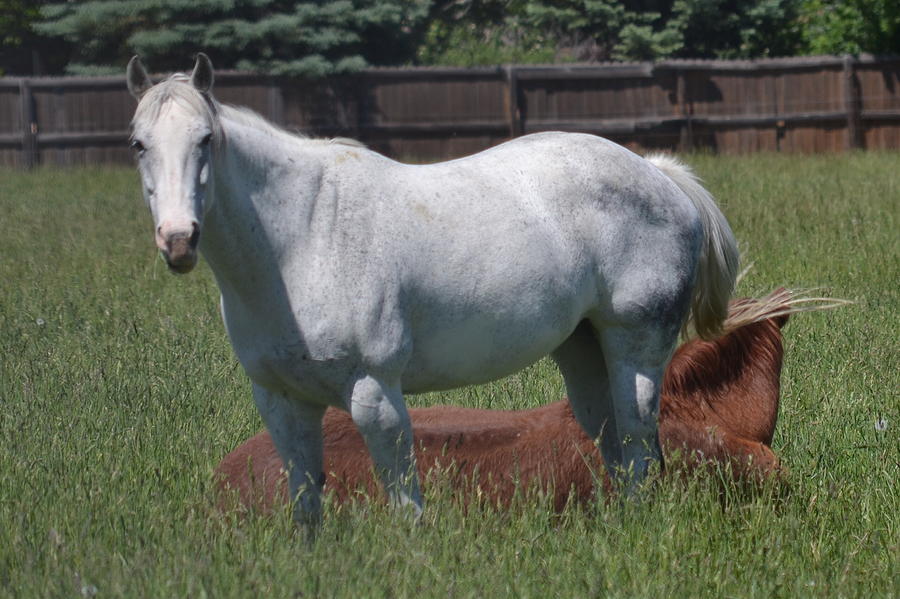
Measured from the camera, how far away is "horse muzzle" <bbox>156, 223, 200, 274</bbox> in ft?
10.5

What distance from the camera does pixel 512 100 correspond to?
21.7 m

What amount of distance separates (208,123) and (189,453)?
6.14 feet

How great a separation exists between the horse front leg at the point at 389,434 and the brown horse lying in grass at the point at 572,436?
361mm

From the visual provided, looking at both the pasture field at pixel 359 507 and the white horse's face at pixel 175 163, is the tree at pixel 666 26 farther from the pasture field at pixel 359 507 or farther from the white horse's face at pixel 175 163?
the white horse's face at pixel 175 163

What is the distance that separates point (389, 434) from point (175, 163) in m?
1.09

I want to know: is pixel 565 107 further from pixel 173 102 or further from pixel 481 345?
pixel 173 102

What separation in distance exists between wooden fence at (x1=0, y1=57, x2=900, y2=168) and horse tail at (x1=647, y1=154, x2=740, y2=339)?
55.1 ft

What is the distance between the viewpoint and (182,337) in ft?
23.9

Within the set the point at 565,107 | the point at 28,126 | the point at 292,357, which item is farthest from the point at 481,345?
the point at 28,126

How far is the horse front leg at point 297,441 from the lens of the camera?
13.0ft

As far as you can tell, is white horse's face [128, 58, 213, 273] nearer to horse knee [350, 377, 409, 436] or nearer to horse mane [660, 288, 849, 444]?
horse knee [350, 377, 409, 436]

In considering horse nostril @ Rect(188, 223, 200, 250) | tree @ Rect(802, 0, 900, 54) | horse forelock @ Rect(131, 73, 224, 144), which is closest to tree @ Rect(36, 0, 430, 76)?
tree @ Rect(802, 0, 900, 54)

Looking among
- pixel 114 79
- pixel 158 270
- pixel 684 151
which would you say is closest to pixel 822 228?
pixel 158 270

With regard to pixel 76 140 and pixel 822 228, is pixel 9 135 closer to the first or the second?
pixel 76 140
